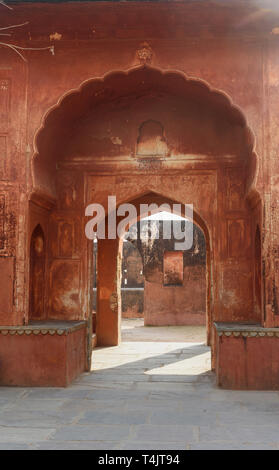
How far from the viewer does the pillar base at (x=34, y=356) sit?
579 centimetres

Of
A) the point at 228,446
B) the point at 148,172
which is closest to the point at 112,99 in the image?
the point at 148,172

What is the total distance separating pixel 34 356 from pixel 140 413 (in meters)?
1.72

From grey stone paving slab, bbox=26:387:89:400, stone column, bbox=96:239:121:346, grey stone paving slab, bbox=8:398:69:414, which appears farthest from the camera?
stone column, bbox=96:239:121:346

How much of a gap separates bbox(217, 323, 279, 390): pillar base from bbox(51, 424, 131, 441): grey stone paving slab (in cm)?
186

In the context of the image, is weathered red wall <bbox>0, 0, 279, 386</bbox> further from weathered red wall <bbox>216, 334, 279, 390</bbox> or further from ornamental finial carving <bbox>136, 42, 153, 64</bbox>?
weathered red wall <bbox>216, 334, 279, 390</bbox>

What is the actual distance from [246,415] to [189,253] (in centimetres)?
1055

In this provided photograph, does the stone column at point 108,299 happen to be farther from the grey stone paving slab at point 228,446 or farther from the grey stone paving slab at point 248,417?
the grey stone paving slab at point 228,446

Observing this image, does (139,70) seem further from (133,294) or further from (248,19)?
(133,294)

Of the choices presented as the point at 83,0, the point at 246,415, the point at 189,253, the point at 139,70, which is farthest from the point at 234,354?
the point at 189,253

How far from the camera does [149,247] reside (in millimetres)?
15406

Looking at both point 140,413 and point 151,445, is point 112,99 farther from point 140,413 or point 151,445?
point 151,445

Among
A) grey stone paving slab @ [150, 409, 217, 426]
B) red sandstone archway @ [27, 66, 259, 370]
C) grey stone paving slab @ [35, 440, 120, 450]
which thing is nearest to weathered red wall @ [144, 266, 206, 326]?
red sandstone archway @ [27, 66, 259, 370]

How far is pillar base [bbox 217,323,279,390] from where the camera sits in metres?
5.56

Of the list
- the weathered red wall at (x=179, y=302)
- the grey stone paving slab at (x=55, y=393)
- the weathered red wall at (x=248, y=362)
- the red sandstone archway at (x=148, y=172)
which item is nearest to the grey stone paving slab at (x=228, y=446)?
the weathered red wall at (x=248, y=362)
